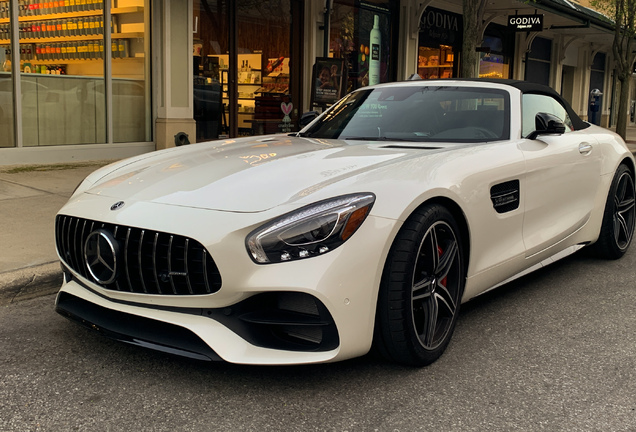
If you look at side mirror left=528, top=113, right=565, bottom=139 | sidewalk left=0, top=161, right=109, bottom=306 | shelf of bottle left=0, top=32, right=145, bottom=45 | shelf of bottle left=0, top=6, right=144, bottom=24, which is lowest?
sidewalk left=0, top=161, right=109, bottom=306

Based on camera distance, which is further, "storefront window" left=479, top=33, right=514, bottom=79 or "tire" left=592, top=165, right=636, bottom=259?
"storefront window" left=479, top=33, right=514, bottom=79

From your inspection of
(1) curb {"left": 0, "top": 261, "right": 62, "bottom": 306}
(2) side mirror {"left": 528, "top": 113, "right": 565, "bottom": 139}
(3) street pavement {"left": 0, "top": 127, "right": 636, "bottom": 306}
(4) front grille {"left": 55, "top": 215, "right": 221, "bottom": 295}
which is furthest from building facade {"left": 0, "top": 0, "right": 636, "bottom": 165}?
(2) side mirror {"left": 528, "top": 113, "right": 565, "bottom": 139}

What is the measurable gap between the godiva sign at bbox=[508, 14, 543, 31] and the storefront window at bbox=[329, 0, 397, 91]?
12.2 ft

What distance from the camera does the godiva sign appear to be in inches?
707

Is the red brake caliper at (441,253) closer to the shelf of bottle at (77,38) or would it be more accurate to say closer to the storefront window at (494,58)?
the shelf of bottle at (77,38)

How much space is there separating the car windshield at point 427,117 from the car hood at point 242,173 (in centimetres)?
39

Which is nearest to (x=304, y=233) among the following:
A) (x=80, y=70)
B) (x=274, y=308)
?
(x=274, y=308)

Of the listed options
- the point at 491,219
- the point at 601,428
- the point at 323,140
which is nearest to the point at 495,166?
the point at 491,219

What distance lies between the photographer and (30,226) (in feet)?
18.5

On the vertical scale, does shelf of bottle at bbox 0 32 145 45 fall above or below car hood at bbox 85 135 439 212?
above

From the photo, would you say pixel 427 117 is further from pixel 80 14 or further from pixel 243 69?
pixel 243 69

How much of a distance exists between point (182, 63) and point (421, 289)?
916 cm

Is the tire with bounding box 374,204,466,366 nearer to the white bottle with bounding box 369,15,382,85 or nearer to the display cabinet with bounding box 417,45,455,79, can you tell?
the white bottle with bounding box 369,15,382,85

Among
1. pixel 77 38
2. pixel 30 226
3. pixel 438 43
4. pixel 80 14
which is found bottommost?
pixel 30 226
